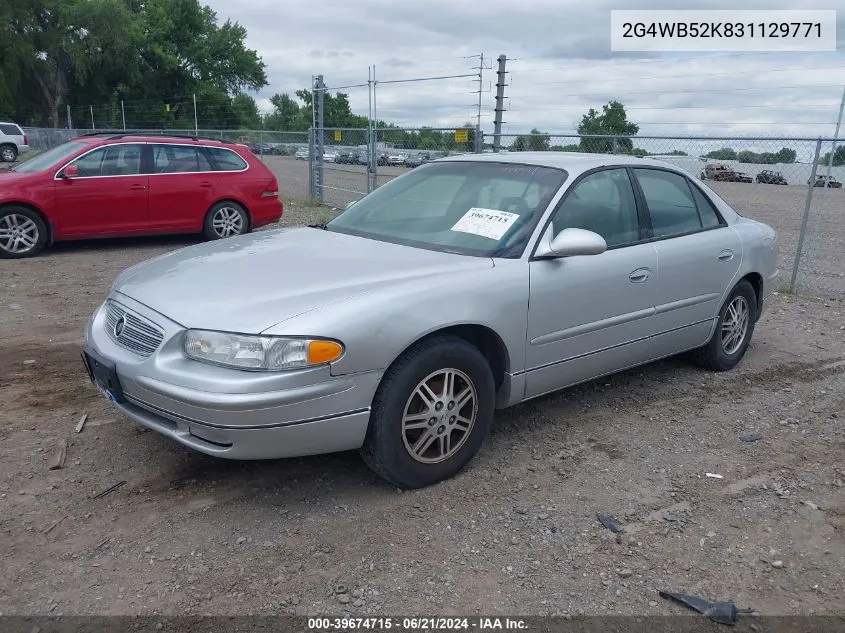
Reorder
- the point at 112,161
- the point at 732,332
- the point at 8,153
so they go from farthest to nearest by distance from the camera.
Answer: the point at 8,153 < the point at 112,161 < the point at 732,332

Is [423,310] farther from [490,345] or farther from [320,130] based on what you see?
[320,130]

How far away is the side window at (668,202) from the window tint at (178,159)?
23.1 feet

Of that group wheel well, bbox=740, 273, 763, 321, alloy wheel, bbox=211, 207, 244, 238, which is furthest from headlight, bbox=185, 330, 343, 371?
alloy wheel, bbox=211, 207, 244, 238

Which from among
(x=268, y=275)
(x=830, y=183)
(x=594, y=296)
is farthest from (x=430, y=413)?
(x=830, y=183)

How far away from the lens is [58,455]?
3758mm

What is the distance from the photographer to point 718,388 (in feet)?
16.9

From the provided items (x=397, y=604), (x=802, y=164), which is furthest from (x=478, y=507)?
(x=802, y=164)

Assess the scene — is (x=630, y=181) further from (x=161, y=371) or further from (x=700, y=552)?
(x=161, y=371)

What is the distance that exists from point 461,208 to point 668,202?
4.96 feet

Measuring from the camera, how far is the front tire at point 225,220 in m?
10.2

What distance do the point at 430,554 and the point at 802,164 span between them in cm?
683

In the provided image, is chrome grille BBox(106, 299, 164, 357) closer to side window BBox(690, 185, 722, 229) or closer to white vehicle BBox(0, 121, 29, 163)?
side window BBox(690, 185, 722, 229)

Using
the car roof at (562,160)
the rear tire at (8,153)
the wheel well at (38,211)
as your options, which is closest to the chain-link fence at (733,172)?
the car roof at (562,160)

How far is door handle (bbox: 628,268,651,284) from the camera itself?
14.2 ft
